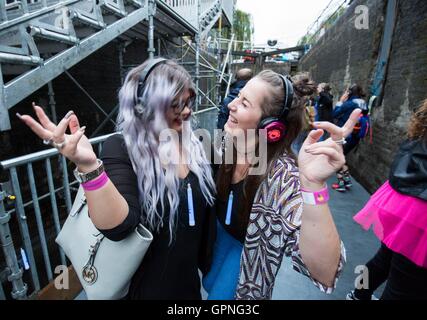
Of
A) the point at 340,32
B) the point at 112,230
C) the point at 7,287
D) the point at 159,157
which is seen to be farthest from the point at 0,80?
the point at 340,32

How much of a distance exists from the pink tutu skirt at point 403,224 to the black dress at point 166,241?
1220 millimetres

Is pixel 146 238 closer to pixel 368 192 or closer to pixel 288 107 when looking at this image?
pixel 288 107

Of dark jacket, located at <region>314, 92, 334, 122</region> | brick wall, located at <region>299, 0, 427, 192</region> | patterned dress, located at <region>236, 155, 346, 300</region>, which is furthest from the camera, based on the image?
dark jacket, located at <region>314, 92, 334, 122</region>

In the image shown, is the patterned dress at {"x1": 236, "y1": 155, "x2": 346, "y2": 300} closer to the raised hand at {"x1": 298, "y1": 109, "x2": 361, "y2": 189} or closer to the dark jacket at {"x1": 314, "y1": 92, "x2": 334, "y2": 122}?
the raised hand at {"x1": 298, "y1": 109, "x2": 361, "y2": 189}

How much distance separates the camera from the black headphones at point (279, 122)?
53.9 inches

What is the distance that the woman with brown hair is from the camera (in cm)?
100

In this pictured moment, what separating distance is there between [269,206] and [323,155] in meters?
0.46

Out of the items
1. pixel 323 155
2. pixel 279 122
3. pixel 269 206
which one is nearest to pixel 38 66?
pixel 279 122

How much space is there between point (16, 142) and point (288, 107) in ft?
15.1

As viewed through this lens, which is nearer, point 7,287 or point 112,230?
point 112,230

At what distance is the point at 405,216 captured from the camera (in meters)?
1.62

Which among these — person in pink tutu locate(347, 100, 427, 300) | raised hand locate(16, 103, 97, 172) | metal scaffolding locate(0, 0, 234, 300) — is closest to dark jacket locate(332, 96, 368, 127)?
person in pink tutu locate(347, 100, 427, 300)

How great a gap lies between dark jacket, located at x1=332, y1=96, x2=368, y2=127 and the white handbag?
4629 mm

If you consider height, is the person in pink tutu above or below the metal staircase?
below
